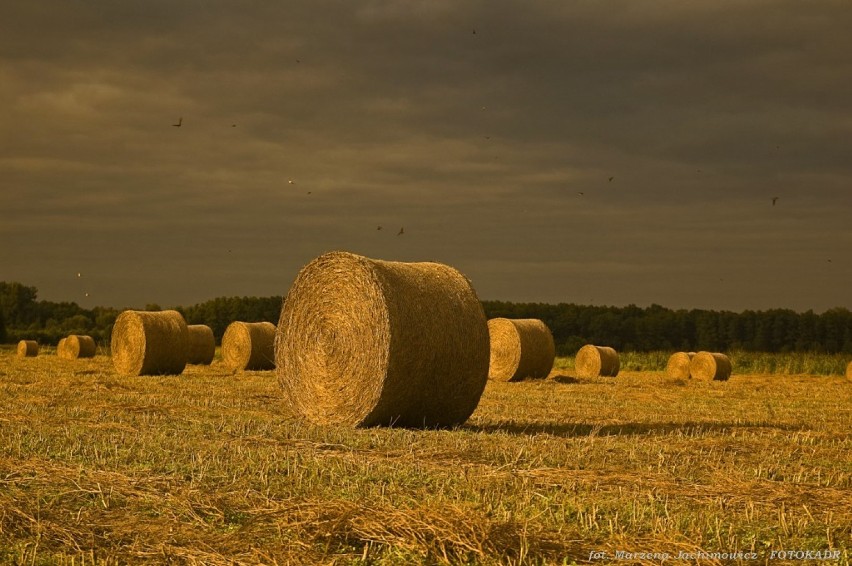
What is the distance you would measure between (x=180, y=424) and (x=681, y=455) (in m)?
5.54

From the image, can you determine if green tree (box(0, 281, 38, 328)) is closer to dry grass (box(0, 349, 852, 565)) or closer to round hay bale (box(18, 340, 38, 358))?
round hay bale (box(18, 340, 38, 358))

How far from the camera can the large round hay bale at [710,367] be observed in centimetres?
2875

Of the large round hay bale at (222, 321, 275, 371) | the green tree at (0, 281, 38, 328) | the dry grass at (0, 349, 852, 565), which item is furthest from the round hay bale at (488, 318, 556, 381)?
the green tree at (0, 281, 38, 328)

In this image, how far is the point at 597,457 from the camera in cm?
966

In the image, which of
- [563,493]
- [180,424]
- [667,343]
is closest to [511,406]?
[180,424]

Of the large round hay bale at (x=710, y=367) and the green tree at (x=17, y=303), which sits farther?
the green tree at (x=17, y=303)

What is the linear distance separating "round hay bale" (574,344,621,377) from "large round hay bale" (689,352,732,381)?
7.29 ft

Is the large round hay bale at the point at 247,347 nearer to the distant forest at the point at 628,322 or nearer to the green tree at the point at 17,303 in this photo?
the distant forest at the point at 628,322

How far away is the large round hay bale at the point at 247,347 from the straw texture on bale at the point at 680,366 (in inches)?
456

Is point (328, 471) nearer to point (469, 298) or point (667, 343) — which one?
point (469, 298)

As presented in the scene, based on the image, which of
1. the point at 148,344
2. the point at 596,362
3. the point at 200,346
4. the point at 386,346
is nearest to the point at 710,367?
the point at 596,362

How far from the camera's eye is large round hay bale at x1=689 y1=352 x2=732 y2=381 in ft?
94.3

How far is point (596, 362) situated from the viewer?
28.9 metres

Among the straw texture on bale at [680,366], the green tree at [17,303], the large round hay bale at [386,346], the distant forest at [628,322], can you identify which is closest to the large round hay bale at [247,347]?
the straw texture on bale at [680,366]
